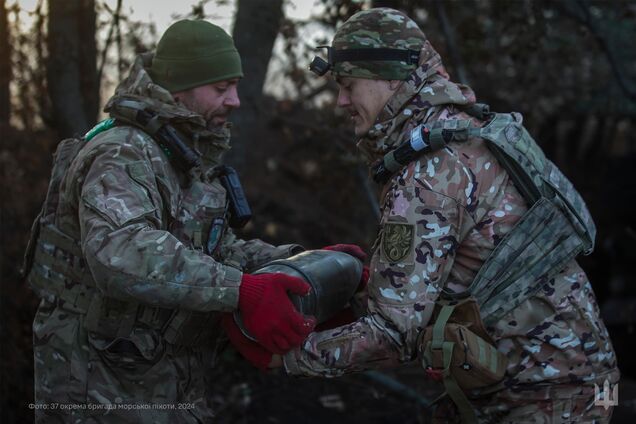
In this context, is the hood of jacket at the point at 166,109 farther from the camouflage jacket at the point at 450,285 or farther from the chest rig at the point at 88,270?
the camouflage jacket at the point at 450,285

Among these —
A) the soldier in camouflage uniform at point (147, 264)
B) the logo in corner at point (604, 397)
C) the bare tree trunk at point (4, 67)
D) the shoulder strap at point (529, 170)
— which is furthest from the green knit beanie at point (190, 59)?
the bare tree trunk at point (4, 67)

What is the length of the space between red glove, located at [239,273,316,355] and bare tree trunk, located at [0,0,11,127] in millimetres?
3062

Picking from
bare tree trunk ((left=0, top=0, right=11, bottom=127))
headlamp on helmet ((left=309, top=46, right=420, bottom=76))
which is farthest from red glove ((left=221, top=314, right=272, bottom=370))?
bare tree trunk ((left=0, top=0, right=11, bottom=127))

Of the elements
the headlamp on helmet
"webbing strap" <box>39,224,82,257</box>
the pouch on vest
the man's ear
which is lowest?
the pouch on vest

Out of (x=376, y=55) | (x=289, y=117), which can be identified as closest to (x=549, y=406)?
(x=376, y=55)

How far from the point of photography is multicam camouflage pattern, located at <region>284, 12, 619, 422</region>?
315 cm

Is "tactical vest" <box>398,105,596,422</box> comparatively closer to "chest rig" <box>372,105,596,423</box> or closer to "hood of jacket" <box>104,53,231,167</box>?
"chest rig" <box>372,105,596,423</box>

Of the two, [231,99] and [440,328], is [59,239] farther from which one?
[440,328]

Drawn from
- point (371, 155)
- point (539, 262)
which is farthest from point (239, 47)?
point (539, 262)

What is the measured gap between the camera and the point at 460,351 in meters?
3.08

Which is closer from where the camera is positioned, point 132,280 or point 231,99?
point 132,280

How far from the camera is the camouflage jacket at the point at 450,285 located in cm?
315

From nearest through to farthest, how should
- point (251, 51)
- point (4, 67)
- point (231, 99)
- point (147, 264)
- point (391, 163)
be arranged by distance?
point (147, 264) < point (391, 163) < point (231, 99) < point (251, 51) < point (4, 67)

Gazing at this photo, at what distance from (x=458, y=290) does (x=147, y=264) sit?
1167mm
